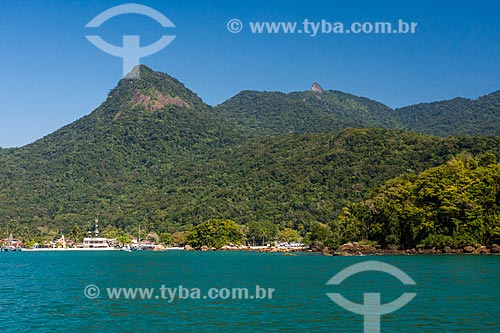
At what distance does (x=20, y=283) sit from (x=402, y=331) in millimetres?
45257

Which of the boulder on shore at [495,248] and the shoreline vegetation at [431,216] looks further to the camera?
the shoreline vegetation at [431,216]

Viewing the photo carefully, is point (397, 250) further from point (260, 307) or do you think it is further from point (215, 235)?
point (260, 307)

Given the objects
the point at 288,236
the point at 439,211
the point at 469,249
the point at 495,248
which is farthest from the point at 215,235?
the point at 495,248

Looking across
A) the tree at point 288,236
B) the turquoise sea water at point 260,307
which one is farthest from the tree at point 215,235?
the turquoise sea water at point 260,307

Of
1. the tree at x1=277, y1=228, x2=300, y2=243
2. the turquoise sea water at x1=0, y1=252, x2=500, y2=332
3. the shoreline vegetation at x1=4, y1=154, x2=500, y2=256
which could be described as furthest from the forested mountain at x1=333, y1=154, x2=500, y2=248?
the tree at x1=277, y1=228, x2=300, y2=243

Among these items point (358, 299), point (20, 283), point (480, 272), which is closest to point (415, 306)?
point (358, 299)

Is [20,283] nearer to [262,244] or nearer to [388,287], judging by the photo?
[388,287]

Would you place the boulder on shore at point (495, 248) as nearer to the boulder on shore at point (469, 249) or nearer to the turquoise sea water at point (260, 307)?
the boulder on shore at point (469, 249)

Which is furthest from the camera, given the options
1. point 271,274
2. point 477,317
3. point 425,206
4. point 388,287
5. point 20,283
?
point 425,206

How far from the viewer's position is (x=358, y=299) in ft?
144

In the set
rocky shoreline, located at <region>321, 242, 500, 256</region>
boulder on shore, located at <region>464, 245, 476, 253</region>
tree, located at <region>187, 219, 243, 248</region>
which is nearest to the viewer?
rocky shoreline, located at <region>321, 242, 500, 256</region>

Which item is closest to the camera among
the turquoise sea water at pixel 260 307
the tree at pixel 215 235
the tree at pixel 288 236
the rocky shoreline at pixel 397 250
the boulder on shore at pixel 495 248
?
the turquoise sea water at pixel 260 307

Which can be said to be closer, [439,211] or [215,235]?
[439,211]

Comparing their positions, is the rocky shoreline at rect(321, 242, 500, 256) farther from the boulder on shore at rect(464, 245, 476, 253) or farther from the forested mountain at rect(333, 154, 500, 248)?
the forested mountain at rect(333, 154, 500, 248)
